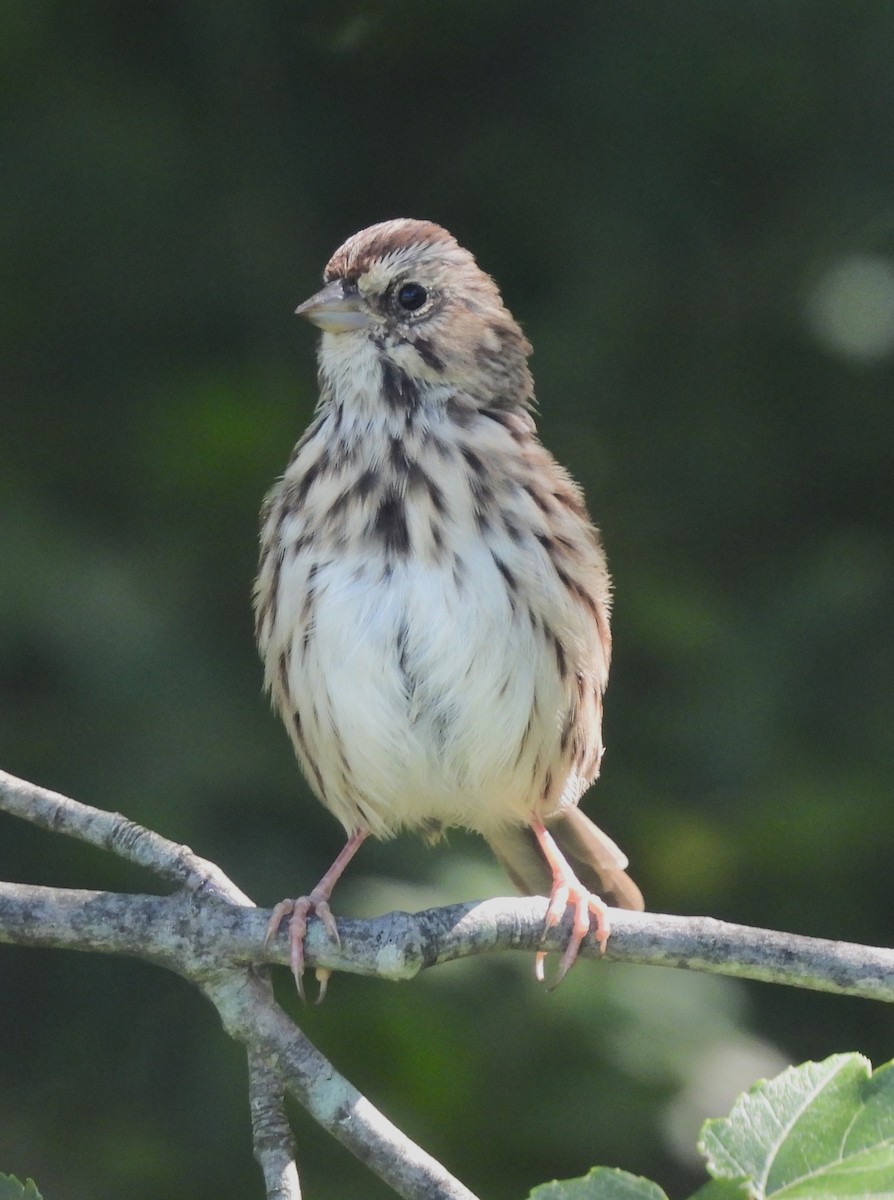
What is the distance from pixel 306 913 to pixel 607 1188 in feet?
5.25

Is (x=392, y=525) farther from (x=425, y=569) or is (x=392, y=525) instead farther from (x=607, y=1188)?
(x=607, y=1188)

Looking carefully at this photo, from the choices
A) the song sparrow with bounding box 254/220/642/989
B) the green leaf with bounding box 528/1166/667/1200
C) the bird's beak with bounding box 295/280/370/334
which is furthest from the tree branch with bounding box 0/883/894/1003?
the bird's beak with bounding box 295/280/370/334

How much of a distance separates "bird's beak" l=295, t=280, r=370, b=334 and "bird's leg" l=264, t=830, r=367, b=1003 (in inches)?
44.9

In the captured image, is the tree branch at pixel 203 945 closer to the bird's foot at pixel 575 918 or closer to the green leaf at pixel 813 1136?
the bird's foot at pixel 575 918

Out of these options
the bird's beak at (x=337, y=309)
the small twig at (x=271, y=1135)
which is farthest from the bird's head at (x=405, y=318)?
the small twig at (x=271, y=1135)

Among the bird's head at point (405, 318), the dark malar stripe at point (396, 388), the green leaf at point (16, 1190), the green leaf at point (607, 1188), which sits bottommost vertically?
the green leaf at point (16, 1190)

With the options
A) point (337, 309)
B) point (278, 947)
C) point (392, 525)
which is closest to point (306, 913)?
point (278, 947)

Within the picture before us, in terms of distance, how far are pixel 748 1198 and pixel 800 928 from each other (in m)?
2.72

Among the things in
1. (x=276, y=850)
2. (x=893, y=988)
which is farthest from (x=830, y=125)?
(x=893, y=988)

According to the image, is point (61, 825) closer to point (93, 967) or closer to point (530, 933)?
point (530, 933)

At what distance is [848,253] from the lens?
4.56 metres

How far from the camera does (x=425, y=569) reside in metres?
3.49

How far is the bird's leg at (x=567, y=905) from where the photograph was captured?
310 centimetres

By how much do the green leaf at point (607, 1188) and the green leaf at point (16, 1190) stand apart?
0.57m
